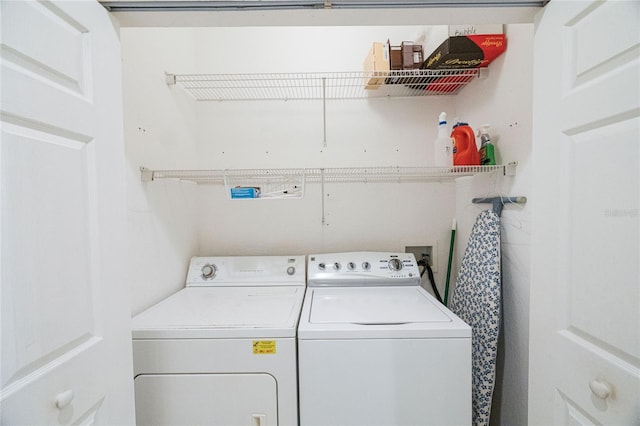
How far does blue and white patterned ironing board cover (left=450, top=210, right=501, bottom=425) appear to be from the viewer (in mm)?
1417

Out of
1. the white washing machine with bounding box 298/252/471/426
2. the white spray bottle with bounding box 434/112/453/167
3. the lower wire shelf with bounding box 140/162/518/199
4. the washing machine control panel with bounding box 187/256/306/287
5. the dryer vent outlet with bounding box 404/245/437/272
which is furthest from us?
the dryer vent outlet with bounding box 404/245/437/272

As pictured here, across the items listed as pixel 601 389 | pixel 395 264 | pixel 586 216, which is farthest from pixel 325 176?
pixel 601 389

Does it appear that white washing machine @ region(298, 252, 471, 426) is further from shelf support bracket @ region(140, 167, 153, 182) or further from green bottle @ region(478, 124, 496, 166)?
shelf support bracket @ region(140, 167, 153, 182)

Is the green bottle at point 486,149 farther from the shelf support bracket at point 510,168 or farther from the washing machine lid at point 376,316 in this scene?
the washing machine lid at point 376,316

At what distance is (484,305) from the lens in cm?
146

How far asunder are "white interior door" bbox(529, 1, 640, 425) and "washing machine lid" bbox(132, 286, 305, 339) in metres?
0.92

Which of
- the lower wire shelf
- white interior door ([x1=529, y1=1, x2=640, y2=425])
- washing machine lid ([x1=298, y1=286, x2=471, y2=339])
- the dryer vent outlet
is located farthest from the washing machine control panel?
white interior door ([x1=529, y1=1, x2=640, y2=425])

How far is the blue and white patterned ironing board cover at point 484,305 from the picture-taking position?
4.65 ft

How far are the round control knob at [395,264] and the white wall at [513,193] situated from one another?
22.8 inches

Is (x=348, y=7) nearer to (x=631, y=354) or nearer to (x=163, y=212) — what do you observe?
(x=631, y=354)

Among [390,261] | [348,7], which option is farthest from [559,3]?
[390,261]

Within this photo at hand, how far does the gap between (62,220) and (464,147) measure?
5.87 feet

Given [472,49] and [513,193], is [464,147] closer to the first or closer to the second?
[513,193]

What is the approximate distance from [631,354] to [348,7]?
3.96 feet
